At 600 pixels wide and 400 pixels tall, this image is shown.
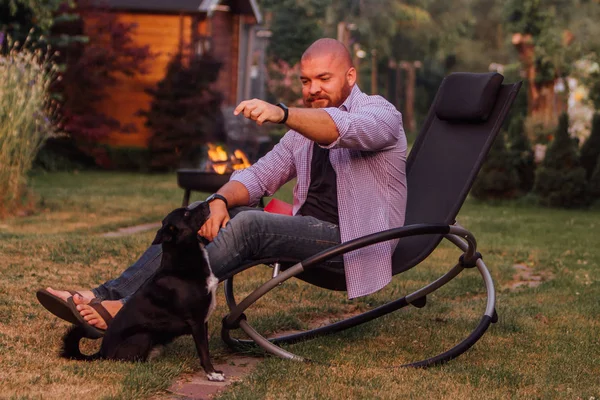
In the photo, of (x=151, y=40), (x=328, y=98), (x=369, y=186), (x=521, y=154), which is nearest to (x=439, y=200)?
(x=369, y=186)

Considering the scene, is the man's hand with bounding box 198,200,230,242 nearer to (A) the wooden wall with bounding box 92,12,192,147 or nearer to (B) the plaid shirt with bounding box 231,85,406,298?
(B) the plaid shirt with bounding box 231,85,406,298

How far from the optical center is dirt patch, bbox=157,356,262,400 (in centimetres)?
392

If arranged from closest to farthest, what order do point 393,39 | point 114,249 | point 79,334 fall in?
point 79,334
point 114,249
point 393,39

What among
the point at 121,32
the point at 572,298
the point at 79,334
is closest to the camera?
the point at 79,334

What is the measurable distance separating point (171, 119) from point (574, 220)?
821 cm

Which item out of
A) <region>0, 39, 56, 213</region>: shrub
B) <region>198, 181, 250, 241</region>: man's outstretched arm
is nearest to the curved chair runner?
<region>198, 181, 250, 241</region>: man's outstretched arm

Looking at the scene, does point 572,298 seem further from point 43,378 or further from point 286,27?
point 286,27

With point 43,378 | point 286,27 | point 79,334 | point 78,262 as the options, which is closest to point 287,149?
point 79,334

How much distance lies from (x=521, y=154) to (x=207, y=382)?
10.3 m

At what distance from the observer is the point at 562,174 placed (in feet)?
41.7

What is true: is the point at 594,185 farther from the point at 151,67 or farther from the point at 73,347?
the point at 73,347

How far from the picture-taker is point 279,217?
4426 millimetres

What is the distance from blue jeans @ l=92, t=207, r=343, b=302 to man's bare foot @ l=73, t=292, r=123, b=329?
Result: 58mm

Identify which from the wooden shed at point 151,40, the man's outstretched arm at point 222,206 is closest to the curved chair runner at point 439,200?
the man's outstretched arm at point 222,206
